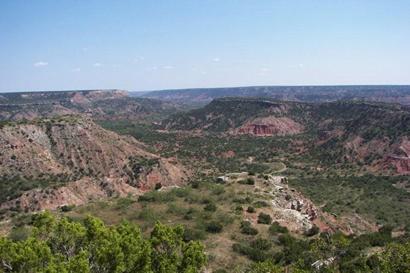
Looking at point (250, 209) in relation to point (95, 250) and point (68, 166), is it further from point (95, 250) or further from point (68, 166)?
point (68, 166)

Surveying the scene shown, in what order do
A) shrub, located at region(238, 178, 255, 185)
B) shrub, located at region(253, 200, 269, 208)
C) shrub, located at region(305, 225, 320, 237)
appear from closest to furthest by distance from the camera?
shrub, located at region(305, 225, 320, 237) < shrub, located at region(253, 200, 269, 208) < shrub, located at region(238, 178, 255, 185)

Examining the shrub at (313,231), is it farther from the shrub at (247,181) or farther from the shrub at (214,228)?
the shrub at (247,181)

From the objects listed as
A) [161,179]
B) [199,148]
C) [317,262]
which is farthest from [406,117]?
[317,262]

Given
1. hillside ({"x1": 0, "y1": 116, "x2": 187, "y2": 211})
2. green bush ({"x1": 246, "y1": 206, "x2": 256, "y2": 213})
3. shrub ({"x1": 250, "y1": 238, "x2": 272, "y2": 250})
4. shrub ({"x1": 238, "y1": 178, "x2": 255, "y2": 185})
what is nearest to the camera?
shrub ({"x1": 250, "y1": 238, "x2": 272, "y2": 250})

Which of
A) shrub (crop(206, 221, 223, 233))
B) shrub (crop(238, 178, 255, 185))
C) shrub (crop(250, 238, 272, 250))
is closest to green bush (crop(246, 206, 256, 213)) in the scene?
shrub (crop(206, 221, 223, 233))

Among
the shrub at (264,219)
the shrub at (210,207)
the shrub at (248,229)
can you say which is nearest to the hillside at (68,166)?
the shrub at (210,207)

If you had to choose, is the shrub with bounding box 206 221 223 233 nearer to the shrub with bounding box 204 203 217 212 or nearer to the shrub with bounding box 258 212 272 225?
the shrub with bounding box 258 212 272 225

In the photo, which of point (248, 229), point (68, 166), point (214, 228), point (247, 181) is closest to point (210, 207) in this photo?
point (214, 228)
